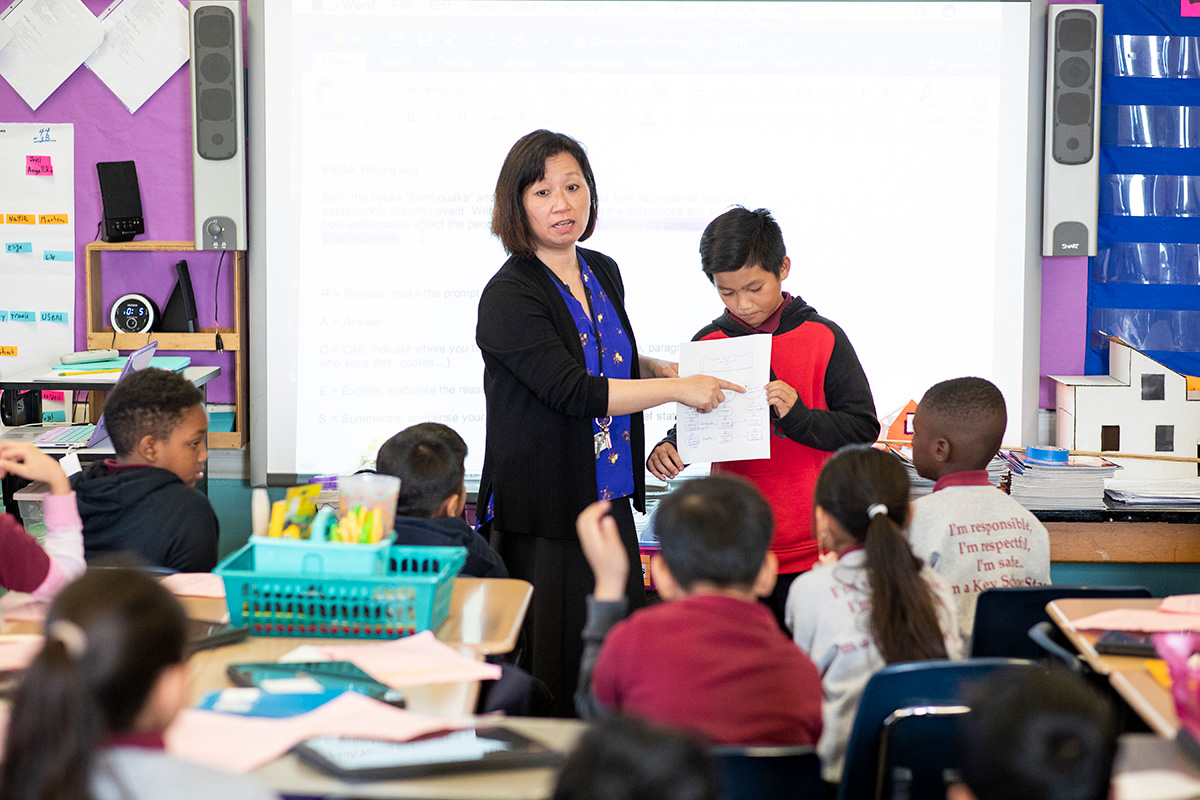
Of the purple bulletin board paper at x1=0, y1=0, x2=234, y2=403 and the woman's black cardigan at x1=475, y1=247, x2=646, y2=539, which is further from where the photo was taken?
the purple bulletin board paper at x1=0, y1=0, x2=234, y2=403

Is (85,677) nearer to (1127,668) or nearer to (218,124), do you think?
(1127,668)

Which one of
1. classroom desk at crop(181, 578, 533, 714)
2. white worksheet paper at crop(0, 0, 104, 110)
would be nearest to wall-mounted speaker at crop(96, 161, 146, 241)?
white worksheet paper at crop(0, 0, 104, 110)

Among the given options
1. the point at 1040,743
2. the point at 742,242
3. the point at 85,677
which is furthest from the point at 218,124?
the point at 1040,743

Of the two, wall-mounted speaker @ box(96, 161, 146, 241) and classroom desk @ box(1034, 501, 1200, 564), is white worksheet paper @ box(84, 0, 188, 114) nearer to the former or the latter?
wall-mounted speaker @ box(96, 161, 146, 241)

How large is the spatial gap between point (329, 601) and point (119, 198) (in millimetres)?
2844

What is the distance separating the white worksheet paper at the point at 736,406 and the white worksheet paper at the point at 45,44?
2929mm

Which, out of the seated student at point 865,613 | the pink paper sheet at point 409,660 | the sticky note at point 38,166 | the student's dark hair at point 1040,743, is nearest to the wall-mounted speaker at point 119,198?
the sticky note at point 38,166

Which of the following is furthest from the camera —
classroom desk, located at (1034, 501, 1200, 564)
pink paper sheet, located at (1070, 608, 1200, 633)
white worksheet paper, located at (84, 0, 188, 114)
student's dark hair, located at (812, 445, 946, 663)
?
white worksheet paper, located at (84, 0, 188, 114)

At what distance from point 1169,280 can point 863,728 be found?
10.4 feet

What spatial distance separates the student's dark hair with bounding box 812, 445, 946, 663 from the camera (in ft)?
5.99

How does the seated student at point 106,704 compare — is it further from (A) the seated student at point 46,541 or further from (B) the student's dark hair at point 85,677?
(A) the seated student at point 46,541

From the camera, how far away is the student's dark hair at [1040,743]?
1.11 meters

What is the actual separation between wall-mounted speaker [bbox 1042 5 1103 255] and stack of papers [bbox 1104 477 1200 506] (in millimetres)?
834

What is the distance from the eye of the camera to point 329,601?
6.32 ft
